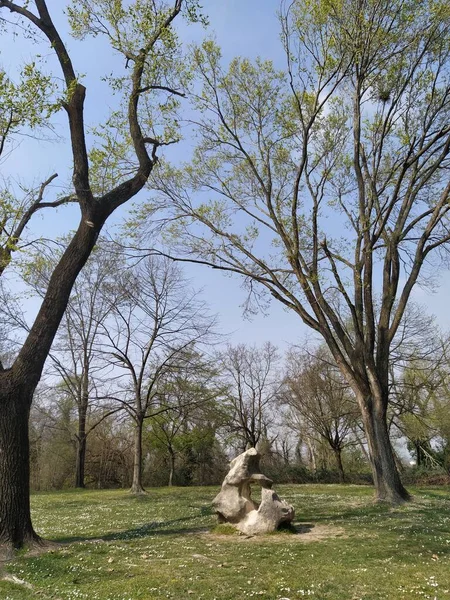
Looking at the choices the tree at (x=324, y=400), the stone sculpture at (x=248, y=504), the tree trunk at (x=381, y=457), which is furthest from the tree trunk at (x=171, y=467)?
the stone sculpture at (x=248, y=504)

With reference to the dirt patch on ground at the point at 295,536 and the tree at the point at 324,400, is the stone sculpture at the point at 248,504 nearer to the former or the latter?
the dirt patch on ground at the point at 295,536

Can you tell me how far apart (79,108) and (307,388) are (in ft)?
86.8

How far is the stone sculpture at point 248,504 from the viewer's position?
9.45 m

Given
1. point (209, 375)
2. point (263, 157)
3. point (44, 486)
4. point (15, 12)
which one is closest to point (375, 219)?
point (263, 157)

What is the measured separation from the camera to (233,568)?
257 inches

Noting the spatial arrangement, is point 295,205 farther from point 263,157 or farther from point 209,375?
point 209,375

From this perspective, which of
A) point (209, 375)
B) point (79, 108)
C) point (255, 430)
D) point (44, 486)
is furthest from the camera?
point (255, 430)

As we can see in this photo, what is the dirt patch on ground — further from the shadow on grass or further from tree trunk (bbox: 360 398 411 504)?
tree trunk (bbox: 360 398 411 504)

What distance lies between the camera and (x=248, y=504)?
33.4 feet

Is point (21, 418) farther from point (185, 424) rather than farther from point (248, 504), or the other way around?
point (185, 424)

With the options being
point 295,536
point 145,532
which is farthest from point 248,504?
point 145,532

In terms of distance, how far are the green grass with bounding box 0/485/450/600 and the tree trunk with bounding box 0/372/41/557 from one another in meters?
0.61

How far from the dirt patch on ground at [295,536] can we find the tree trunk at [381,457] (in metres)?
4.44

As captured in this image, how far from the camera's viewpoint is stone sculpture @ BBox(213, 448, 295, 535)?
9.45 metres
